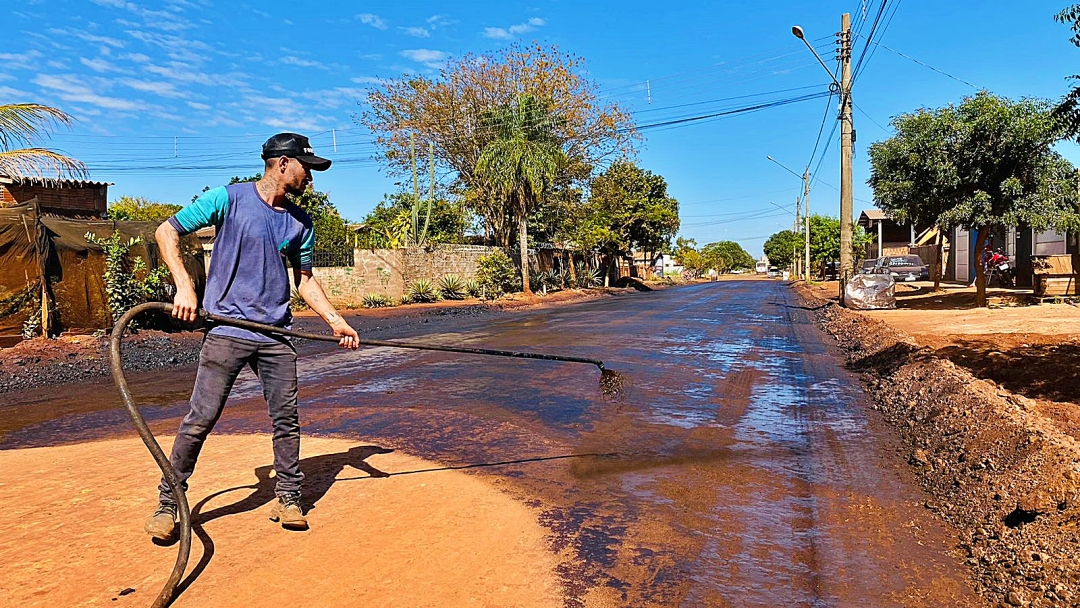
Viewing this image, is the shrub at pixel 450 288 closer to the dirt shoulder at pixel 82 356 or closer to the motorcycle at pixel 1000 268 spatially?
the dirt shoulder at pixel 82 356

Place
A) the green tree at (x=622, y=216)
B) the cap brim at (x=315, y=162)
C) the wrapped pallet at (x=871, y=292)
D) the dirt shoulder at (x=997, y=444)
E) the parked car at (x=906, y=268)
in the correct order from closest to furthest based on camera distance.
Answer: the dirt shoulder at (x=997, y=444)
the cap brim at (x=315, y=162)
the wrapped pallet at (x=871, y=292)
the parked car at (x=906, y=268)
the green tree at (x=622, y=216)

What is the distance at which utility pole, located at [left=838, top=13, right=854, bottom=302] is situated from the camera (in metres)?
19.4

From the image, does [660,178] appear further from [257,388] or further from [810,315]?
[257,388]

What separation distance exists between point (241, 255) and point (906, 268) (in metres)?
33.5

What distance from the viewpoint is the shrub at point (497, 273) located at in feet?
91.2

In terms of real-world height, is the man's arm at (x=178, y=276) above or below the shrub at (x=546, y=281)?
above

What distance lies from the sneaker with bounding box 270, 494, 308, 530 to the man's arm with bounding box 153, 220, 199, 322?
1.04 m

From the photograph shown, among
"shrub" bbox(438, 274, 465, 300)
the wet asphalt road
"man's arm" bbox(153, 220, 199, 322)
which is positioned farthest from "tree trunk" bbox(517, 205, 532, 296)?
"man's arm" bbox(153, 220, 199, 322)

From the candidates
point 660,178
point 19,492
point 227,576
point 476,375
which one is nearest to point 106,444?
point 19,492

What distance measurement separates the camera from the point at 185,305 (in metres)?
3.17

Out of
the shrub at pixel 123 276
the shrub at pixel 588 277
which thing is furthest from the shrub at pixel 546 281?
the shrub at pixel 123 276

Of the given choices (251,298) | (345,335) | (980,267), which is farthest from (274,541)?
(980,267)

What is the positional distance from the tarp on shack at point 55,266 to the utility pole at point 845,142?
16.5 metres

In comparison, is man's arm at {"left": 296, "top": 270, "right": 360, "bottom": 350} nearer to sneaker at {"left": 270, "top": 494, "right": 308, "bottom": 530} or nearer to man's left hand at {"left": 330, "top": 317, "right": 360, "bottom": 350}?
man's left hand at {"left": 330, "top": 317, "right": 360, "bottom": 350}
